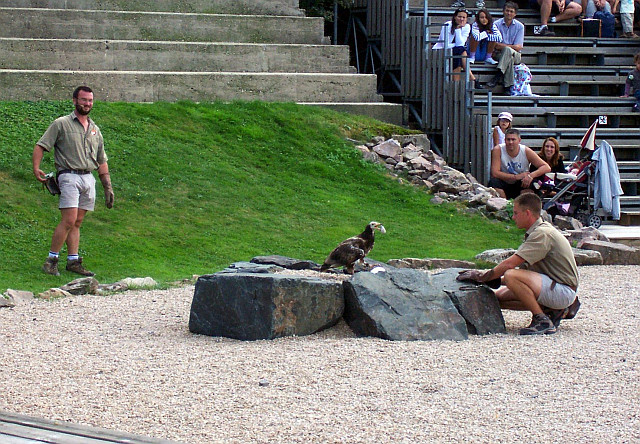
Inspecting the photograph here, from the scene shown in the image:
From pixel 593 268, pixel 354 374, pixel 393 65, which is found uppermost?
pixel 393 65

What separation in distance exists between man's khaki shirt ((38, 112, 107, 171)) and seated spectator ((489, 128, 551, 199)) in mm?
6829

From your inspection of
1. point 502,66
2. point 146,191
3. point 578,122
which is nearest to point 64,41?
point 146,191

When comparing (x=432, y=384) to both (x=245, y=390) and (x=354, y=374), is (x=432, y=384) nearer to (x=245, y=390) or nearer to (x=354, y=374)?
(x=354, y=374)

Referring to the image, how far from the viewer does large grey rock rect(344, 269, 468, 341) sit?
25.9 feet

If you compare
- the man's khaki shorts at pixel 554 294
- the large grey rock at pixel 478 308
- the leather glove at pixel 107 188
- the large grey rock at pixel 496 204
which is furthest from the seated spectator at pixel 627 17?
the large grey rock at pixel 478 308

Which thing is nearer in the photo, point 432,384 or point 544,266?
point 432,384

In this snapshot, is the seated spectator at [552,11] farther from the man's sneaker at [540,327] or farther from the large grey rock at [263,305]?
the large grey rock at [263,305]

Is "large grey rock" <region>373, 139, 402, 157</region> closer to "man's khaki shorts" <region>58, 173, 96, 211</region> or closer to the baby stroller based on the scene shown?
the baby stroller

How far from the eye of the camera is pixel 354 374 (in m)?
6.69

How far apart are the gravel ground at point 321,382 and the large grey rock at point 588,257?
3407 mm

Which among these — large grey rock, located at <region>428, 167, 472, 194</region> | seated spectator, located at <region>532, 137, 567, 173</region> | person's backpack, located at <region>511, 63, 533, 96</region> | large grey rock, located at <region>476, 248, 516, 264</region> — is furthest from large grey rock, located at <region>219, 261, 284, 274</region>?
person's backpack, located at <region>511, 63, 533, 96</region>

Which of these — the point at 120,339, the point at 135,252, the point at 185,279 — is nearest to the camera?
the point at 120,339

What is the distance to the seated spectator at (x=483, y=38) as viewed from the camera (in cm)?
1762

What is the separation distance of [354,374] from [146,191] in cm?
731
